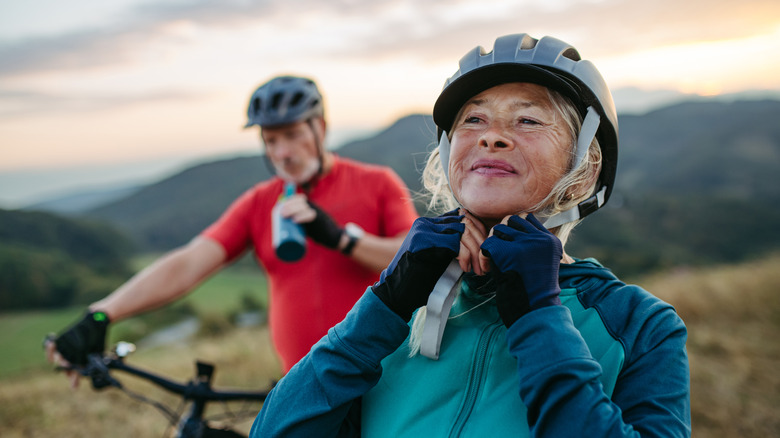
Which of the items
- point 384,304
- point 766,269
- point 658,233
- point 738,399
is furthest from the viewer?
point 658,233

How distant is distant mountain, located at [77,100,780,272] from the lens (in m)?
62.6

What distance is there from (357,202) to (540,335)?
235 centimetres

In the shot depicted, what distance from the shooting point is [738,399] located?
586 centimetres

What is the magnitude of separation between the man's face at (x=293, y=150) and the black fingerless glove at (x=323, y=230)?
46 cm

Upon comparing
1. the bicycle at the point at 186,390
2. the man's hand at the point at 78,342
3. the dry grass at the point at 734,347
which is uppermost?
the man's hand at the point at 78,342

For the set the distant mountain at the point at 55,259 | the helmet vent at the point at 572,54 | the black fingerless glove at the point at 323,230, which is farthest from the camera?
the distant mountain at the point at 55,259

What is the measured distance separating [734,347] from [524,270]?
7387 millimetres

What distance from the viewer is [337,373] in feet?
4.92

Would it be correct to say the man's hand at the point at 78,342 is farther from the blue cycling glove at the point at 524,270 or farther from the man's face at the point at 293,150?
the blue cycling glove at the point at 524,270

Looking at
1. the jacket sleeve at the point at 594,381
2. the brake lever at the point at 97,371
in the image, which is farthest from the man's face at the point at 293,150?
the jacket sleeve at the point at 594,381

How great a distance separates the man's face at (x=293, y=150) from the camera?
352 centimetres

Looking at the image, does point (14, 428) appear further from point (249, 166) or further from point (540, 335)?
point (249, 166)

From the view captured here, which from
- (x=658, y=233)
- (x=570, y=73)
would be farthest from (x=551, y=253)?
(x=658, y=233)

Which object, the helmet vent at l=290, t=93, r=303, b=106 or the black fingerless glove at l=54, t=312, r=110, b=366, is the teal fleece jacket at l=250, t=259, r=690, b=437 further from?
the helmet vent at l=290, t=93, r=303, b=106
